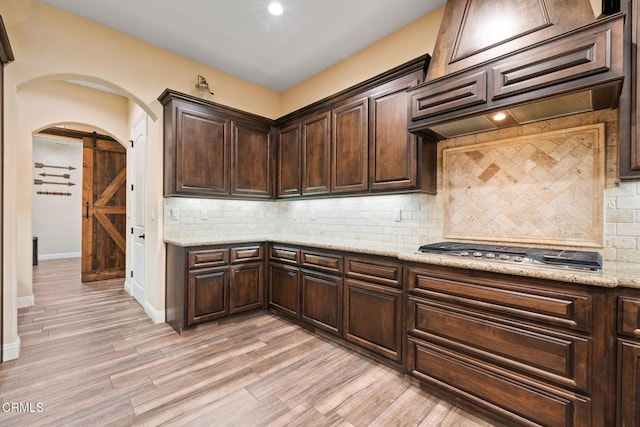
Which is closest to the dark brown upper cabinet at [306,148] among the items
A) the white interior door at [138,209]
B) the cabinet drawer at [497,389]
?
the white interior door at [138,209]

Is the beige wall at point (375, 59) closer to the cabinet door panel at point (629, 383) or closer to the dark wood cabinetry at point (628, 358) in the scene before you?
the dark wood cabinetry at point (628, 358)

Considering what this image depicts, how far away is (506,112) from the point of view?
198 centimetres

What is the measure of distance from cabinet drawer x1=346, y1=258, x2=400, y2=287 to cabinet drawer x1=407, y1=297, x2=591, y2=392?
10.5 inches

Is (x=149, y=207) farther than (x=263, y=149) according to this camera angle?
No

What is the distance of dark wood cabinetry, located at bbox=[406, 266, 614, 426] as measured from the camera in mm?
1438

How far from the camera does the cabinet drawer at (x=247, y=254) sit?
3.32 m

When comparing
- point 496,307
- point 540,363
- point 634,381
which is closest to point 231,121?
point 496,307

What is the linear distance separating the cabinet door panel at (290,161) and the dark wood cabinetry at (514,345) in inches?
83.8

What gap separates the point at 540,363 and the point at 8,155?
13.8ft

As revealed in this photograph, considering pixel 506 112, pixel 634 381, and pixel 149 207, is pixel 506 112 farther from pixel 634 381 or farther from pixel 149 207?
pixel 149 207

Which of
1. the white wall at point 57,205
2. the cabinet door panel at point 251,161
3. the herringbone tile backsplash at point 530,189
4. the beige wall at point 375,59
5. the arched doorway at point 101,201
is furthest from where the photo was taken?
the white wall at point 57,205

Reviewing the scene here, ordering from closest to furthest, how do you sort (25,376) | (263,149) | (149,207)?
(25,376) → (149,207) → (263,149)

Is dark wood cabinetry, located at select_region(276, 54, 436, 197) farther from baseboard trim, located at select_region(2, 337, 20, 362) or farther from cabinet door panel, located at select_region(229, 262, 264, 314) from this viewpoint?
baseboard trim, located at select_region(2, 337, 20, 362)

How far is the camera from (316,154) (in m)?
3.45
